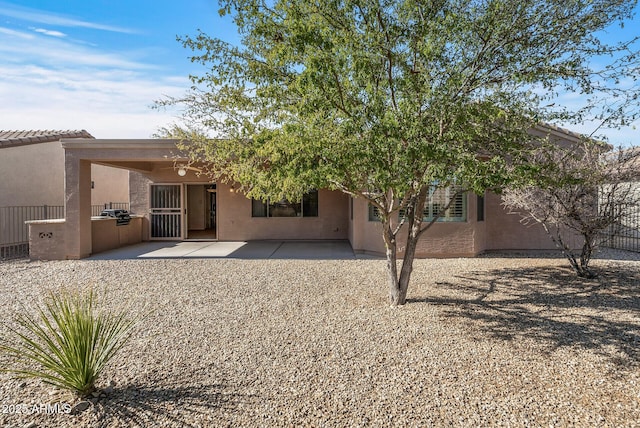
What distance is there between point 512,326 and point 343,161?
3.36m

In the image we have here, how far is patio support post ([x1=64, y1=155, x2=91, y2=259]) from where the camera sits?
1026 centimetres

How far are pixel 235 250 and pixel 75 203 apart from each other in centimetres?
475

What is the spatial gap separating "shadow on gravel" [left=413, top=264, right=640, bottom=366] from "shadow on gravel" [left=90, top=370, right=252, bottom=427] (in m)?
3.53

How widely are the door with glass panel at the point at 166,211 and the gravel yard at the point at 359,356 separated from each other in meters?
6.93

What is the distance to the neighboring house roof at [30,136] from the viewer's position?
460 inches

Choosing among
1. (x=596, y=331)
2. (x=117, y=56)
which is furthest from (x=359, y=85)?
(x=117, y=56)

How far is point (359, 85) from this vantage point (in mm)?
4625

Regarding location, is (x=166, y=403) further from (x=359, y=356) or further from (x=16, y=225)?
(x=16, y=225)

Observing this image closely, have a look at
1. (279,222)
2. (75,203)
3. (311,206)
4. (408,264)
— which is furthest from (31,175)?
(408,264)

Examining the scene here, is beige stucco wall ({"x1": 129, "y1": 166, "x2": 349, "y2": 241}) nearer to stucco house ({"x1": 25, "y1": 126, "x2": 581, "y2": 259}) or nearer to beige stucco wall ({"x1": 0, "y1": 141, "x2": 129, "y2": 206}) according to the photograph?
stucco house ({"x1": 25, "y1": 126, "x2": 581, "y2": 259})

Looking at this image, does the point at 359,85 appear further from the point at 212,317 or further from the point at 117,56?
the point at 117,56

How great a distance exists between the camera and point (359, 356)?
414cm

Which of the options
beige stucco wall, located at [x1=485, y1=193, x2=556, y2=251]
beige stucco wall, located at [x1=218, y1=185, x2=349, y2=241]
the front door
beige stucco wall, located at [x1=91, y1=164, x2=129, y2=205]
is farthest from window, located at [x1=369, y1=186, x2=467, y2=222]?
beige stucco wall, located at [x1=91, y1=164, x2=129, y2=205]

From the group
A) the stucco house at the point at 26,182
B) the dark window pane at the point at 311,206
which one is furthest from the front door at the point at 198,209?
the dark window pane at the point at 311,206
